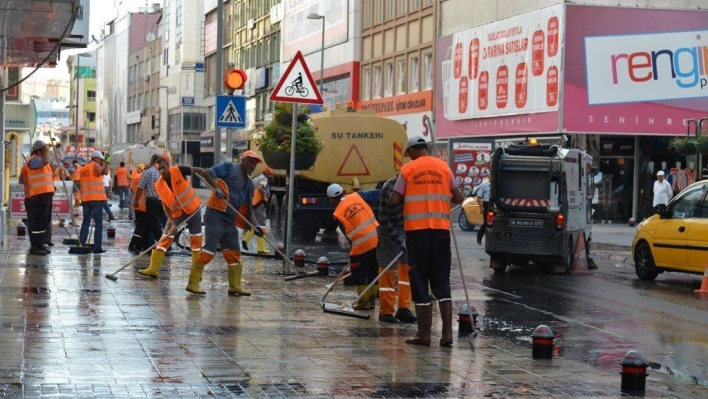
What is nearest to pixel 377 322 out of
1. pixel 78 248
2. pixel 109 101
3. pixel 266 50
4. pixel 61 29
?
pixel 61 29

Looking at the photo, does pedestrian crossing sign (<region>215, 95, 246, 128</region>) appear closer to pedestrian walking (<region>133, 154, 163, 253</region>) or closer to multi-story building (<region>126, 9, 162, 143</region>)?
pedestrian walking (<region>133, 154, 163, 253</region>)

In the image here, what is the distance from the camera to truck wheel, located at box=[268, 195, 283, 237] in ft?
94.1

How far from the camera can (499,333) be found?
12.2m

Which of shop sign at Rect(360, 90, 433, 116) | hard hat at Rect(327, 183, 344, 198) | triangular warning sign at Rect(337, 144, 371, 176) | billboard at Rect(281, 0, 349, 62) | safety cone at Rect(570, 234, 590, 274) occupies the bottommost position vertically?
safety cone at Rect(570, 234, 590, 274)

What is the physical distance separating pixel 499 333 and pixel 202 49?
302 feet

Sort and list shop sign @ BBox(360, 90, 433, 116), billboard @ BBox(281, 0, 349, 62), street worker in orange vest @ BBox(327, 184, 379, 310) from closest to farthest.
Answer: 1. street worker in orange vest @ BBox(327, 184, 379, 310)
2. shop sign @ BBox(360, 90, 433, 116)
3. billboard @ BBox(281, 0, 349, 62)

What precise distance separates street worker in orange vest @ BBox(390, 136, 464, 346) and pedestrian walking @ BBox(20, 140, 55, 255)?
414 inches

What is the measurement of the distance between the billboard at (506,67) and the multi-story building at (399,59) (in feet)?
6.78

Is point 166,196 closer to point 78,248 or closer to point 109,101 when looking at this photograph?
point 78,248

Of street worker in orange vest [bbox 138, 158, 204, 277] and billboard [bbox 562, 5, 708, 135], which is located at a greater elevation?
billboard [bbox 562, 5, 708, 135]

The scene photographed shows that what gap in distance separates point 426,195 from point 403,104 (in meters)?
44.5

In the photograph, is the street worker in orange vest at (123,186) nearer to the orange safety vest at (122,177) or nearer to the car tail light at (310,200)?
the orange safety vest at (122,177)

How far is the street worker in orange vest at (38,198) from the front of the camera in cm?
2042

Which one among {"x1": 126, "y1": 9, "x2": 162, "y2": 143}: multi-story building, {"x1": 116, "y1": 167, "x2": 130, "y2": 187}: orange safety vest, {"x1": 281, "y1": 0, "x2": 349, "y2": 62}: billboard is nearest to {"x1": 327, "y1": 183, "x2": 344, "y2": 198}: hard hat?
{"x1": 116, "y1": 167, "x2": 130, "y2": 187}: orange safety vest
